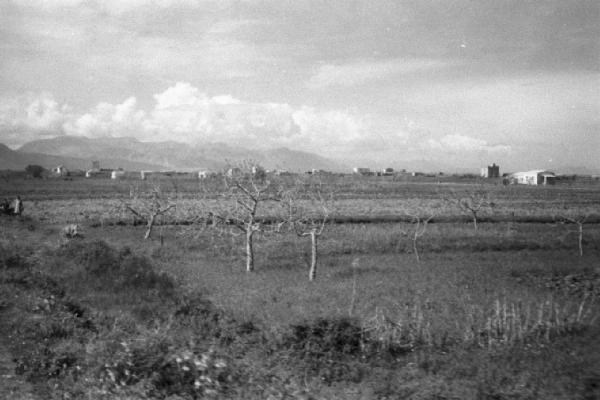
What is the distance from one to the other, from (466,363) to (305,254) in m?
26.2

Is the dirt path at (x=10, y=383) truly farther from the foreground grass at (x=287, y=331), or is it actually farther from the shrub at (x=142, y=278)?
the shrub at (x=142, y=278)

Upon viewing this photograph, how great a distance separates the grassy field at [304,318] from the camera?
36.6 ft

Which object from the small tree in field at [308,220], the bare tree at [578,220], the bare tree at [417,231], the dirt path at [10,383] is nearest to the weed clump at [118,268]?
the small tree in field at [308,220]

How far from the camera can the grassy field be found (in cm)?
1116

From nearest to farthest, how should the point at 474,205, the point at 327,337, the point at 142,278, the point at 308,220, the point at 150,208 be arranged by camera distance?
the point at 327,337, the point at 142,278, the point at 308,220, the point at 150,208, the point at 474,205

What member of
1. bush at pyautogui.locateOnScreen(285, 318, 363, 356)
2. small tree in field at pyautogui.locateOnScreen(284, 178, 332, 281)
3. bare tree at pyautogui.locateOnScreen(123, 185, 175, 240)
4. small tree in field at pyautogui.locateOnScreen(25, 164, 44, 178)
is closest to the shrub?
small tree in field at pyautogui.locateOnScreen(284, 178, 332, 281)

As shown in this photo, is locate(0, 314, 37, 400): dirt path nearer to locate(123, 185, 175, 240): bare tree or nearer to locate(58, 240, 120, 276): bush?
locate(58, 240, 120, 276): bush

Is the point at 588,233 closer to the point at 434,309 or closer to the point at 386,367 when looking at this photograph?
the point at 434,309

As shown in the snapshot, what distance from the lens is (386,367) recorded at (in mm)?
13438

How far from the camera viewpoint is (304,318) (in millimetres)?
17375

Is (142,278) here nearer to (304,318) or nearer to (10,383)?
(304,318)

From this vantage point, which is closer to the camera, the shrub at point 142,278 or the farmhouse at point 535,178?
the shrub at point 142,278

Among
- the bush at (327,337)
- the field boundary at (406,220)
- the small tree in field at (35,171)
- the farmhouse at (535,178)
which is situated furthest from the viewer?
the small tree in field at (35,171)

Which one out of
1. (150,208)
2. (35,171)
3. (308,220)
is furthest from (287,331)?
(35,171)
